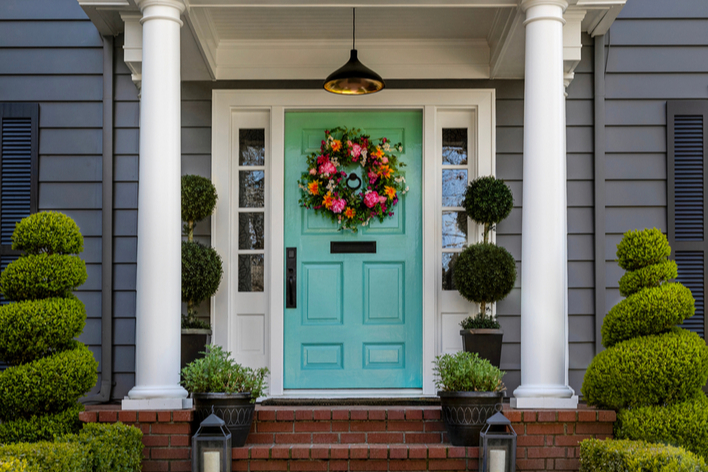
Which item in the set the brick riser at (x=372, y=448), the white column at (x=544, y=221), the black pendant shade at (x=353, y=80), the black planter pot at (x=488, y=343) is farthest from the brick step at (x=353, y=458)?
the black pendant shade at (x=353, y=80)

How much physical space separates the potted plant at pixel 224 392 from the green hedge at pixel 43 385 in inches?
20.2

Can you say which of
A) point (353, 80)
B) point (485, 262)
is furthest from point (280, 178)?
point (485, 262)

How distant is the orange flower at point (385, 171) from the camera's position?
450 cm

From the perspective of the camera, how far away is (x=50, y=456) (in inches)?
107

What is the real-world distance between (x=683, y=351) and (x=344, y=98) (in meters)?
2.60

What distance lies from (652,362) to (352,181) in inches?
87.2

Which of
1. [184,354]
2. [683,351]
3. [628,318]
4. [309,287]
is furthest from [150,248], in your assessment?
[683,351]

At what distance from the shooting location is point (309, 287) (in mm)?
4531

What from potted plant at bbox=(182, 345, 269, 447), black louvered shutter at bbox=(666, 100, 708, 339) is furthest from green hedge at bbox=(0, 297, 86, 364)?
black louvered shutter at bbox=(666, 100, 708, 339)

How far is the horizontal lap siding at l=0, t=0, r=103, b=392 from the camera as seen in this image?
444 cm

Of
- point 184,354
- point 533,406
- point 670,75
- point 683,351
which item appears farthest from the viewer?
point 670,75

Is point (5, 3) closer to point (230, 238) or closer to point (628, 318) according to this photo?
point (230, 238)

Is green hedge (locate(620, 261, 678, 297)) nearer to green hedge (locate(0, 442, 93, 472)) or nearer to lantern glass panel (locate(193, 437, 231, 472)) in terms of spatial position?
lantern glass panel (locate(193, 437, 231, 472))

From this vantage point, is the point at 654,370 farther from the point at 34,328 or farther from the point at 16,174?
the point at 16,174
